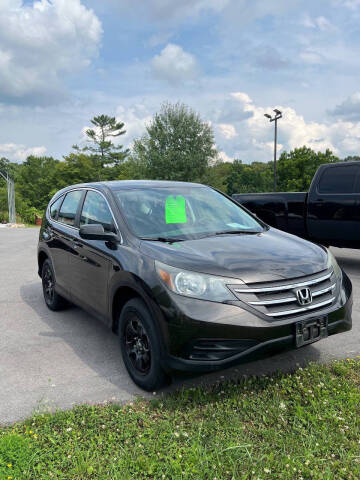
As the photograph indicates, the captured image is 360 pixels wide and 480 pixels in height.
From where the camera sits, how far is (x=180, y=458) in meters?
2.52

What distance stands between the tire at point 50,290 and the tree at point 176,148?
40155 millimetres

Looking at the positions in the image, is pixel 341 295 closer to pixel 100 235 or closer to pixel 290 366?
pixel 290 366

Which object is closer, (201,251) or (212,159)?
(201,251)

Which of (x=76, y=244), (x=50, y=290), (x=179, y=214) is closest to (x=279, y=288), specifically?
(x=179, y=214)

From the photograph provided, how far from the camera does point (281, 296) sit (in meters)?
2.99

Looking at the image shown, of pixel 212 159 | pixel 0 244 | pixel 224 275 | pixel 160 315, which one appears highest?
pixel 212 159

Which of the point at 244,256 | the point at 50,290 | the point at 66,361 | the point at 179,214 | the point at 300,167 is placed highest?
the point at 300,167

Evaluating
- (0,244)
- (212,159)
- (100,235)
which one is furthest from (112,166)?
(100,235)

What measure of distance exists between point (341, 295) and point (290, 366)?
33.2 inches

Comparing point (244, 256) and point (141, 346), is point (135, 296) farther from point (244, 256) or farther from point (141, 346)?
point (244, 256)

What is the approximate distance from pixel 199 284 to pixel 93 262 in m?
1.48

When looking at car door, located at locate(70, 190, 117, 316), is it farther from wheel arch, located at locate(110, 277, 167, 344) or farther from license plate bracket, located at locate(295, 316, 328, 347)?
license plate bracket, located at locate(295, 316, 328, 347)

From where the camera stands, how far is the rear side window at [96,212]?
402 centimetres

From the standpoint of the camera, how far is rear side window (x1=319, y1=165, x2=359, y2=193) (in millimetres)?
7727
